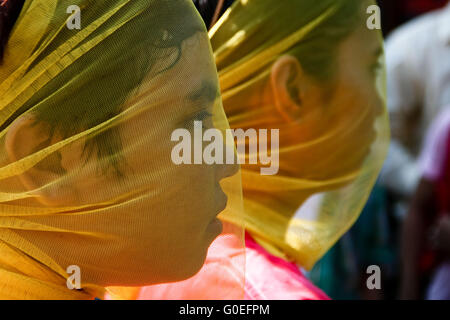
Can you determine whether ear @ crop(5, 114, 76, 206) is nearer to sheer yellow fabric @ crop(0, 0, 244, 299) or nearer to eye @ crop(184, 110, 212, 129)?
sheer yellow fabric @ crop(0, 0, 244, 299)

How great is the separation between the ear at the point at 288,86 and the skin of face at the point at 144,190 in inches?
20.4

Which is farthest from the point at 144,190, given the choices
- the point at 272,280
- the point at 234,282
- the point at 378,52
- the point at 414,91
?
the point at 414,91

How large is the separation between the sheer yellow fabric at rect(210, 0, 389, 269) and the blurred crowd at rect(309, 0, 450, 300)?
126 centimetres

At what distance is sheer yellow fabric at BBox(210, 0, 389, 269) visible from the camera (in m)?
1.83

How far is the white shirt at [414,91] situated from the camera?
4.16 metres

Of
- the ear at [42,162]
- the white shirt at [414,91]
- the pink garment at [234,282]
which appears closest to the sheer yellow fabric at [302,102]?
the pink garment at [234,282]

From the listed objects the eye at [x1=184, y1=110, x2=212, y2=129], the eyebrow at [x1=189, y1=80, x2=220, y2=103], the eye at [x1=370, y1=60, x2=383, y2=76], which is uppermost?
the eye at [x1=370, y1=60, x2=383, y2=76]

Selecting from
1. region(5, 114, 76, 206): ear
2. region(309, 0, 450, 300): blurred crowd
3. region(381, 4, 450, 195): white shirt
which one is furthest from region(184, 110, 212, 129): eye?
region(381, 4, 450, 195): white shirt

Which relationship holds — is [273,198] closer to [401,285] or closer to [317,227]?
→ [317,227]

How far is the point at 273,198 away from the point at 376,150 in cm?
47

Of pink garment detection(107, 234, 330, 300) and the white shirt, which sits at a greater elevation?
the white shirt

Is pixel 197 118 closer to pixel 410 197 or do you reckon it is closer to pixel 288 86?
pixel 288 86

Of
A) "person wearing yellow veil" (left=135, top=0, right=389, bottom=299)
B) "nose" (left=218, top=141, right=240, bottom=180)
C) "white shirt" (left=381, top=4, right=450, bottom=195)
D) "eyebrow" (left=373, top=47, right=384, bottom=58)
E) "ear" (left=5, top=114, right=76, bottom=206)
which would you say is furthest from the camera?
"white shirt" (left=381, top=4, right=450, bottom=195)

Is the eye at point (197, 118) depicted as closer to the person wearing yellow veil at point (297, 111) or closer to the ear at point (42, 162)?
the ear at point (42, 162)
